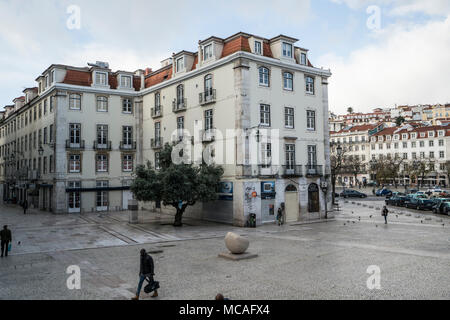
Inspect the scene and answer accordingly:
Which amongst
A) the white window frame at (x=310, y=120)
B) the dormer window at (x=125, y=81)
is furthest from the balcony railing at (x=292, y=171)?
the dormer window at (x=125, y=81)

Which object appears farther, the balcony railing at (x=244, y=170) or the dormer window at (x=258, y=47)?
the dormer window at (x=258, y=47)

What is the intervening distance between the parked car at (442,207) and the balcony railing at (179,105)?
26886mm

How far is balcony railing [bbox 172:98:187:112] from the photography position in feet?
113

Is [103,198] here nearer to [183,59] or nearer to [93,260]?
[183,59]

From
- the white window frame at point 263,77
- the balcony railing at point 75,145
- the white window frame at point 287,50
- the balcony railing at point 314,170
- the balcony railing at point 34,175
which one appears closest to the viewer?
the white window frame at point 263,77

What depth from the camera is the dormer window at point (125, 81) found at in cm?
4284

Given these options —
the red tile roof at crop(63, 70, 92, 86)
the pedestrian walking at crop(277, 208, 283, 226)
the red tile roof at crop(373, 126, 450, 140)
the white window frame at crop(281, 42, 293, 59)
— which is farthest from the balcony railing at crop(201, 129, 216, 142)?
the red tile roof at crop(373, 126, 450, 140)

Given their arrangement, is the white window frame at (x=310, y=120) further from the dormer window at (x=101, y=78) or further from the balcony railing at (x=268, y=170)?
the dormer window at (x=101, y=78)

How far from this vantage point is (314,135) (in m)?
33.4

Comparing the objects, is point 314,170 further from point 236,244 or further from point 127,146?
point 127,146

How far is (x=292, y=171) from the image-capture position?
102ft

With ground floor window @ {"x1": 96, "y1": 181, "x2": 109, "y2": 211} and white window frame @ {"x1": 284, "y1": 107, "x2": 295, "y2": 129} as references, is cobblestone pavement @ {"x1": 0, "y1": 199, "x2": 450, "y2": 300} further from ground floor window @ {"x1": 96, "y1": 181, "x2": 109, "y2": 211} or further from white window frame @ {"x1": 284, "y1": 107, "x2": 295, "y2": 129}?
ground floor window @ {"x1": 96, "y1": 181, "x2": 109, "y2": 211}

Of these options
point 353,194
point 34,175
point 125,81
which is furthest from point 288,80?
point 353,194

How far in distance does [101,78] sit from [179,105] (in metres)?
12.1
